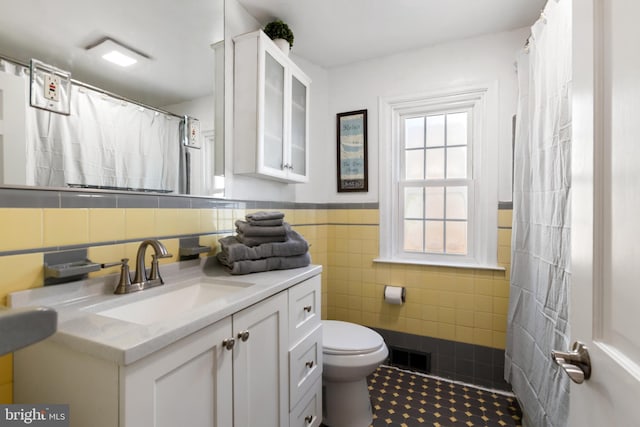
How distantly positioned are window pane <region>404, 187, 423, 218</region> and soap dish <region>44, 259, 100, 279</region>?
6.40ft

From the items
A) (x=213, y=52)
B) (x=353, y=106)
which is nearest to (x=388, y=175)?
(x=353, y=106)

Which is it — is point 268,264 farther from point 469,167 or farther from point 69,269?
point 469,167

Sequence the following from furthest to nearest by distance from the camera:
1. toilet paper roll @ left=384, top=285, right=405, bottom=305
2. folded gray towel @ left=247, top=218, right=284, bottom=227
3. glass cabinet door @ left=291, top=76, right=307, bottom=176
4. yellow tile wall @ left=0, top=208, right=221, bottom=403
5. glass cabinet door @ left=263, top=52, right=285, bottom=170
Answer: toilet paper roll @ left=384, top=285, right=405, bottom=305 < glass cabinet door @ left=291, top=76, right=307, bottom=176 < glass cabinet door @ left=263, top=52, right=285, bottom=170 < folded gray towel @ left=247, top=218, right=284, bottom=227 < yellow tile wall @ left=0, top=208, right=221, bottom=403

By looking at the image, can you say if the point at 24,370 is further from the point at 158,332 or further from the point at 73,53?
the point at 73,53

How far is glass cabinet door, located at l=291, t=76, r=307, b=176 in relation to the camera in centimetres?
187

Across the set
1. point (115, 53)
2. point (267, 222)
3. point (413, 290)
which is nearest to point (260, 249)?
point (267, 222)

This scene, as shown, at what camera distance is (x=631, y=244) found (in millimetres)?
474

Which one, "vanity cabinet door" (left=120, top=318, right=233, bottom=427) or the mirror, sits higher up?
the mirror

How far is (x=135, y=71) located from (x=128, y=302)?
34.9 inches

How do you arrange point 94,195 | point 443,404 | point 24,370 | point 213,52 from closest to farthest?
point 24,370 → point 94,195 → point 213,52 → point 443,404

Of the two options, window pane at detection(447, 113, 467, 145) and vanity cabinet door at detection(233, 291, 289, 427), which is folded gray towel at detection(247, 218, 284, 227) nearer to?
vanity cabinet door at detection(233, 291, 289, 427)

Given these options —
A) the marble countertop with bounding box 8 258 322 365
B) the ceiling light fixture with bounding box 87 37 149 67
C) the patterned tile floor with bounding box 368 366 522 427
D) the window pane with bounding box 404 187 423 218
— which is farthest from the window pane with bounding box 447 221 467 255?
the ceiling light fixture with bounding box 87 37 149 67

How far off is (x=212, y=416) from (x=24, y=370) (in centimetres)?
51

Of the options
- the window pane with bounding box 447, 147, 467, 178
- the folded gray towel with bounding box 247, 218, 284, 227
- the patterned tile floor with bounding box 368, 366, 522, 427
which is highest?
the window pane with bounding box 447, 147, 467, 178
